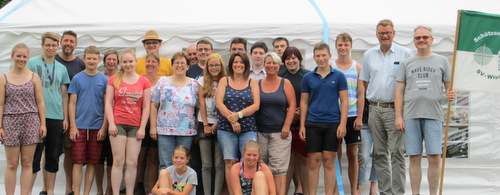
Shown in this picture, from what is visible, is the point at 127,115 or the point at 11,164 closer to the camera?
the point at 11,164

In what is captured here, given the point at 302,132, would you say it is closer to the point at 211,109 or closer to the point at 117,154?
the point at 211,109

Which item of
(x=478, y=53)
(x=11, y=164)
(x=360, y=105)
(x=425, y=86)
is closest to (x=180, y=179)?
(x=11, y=164)

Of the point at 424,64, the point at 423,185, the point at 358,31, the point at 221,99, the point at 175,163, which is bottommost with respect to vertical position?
the point at 423,185

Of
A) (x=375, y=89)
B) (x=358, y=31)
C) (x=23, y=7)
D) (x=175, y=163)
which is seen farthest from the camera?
(x=23, y=7)

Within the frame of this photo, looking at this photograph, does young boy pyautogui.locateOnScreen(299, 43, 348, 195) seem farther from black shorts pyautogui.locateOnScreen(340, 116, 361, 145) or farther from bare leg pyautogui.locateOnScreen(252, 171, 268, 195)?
bare leg pyautogui.locateOnScreen(252, 171, 268, 195)

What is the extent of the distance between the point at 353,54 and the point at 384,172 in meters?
1.65

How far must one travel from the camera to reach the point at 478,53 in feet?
15.2

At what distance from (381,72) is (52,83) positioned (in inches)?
130

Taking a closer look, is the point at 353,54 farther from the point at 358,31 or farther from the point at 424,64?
the point at 424,64

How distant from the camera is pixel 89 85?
4.99m

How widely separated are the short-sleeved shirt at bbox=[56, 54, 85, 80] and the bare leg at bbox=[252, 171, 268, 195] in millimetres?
2338

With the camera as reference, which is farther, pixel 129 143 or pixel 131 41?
pixel 131 41

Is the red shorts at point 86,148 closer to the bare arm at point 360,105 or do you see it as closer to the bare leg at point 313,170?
the bare leg at point 313,170

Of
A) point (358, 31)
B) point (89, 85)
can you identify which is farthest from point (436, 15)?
point (89, 85)
